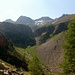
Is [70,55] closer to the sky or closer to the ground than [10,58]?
closer to the sky

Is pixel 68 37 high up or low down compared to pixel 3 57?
up

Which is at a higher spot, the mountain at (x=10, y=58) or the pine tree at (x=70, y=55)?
the pine tree at (x=70, y=55)

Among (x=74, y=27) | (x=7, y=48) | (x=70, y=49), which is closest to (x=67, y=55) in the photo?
(x=70, y=49)

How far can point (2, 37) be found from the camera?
162875 millimetres

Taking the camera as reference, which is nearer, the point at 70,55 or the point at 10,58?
the point at 70,55

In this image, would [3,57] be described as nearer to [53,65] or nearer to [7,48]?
[7,48]

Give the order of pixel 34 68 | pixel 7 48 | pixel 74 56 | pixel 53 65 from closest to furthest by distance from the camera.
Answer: pixel 74 56, pixel 34 68, pixel 7 48, pixel 53 65

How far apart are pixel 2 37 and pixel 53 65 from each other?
5977 cm

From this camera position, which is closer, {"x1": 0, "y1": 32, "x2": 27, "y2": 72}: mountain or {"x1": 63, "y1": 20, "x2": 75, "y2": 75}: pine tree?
{"x1": 63, "y1": 20, "x2": 75, "y2": 75}: pine tree

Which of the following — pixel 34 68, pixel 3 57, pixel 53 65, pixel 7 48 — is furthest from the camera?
pixel 53 65

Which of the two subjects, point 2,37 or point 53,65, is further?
point 53,65

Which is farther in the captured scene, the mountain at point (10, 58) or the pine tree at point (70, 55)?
the mountain at point (10, 58)

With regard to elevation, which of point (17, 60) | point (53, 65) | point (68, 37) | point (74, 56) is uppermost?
point (68, 37)

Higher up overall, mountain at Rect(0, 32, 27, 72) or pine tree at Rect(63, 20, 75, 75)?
pine tree at Rect(63, 20, 75, 75)
